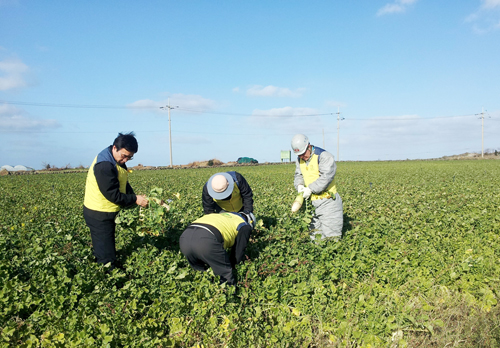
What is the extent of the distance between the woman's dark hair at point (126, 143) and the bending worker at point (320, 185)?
2.55 meters

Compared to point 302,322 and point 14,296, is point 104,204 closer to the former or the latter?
point 14,296

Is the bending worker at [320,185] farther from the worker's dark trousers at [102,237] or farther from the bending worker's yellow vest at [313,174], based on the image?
the worker's dark trousers at [102,237]

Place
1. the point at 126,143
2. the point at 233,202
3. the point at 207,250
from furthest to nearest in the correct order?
1. the point at 233,202
2. the point at 126,143
3. the point at 207,250

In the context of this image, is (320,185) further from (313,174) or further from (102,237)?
(102,237)

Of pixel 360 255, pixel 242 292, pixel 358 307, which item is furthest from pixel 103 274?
pixel 360 255

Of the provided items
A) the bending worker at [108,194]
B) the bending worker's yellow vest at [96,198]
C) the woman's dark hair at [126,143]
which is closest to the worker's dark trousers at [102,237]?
the bending worker at [108,194]

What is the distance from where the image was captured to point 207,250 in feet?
12.4

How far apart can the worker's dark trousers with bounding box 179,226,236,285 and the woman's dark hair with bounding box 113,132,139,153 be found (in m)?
1.27

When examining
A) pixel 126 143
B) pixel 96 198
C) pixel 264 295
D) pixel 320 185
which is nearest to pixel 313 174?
pixel 320 185

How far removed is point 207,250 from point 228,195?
0.91 meters

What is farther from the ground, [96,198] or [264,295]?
[96,198]

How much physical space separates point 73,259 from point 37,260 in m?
0.43

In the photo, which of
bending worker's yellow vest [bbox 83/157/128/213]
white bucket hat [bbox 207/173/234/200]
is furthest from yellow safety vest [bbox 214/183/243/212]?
bending worker's yellow vest [bbox 83/157/128/213]

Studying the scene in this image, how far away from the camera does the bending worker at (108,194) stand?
4336 millimetres
